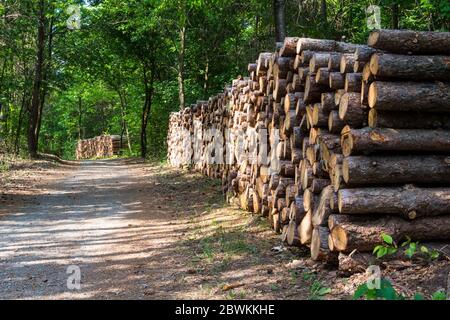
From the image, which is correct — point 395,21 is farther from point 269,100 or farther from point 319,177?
Answer: point 319,177

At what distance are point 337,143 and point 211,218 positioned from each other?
410 cm

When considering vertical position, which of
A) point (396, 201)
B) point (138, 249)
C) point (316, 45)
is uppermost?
point (316, 45)

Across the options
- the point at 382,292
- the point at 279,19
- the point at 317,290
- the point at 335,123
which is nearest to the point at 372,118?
the point at 335,123

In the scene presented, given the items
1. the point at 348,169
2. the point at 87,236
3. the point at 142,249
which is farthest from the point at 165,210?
the point at 348,169

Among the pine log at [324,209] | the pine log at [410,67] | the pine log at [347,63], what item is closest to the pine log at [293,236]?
the pine log at [324,209]

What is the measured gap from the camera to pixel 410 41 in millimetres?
4961

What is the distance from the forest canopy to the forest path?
634cm

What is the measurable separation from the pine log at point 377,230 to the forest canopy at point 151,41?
6.97 metres

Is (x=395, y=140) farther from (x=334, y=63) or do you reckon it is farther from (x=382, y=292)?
(x=382, y=292)

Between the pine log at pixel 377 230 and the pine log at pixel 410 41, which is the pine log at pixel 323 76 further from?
the pine log at pixel 377 230

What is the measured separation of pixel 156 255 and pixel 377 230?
3.03m

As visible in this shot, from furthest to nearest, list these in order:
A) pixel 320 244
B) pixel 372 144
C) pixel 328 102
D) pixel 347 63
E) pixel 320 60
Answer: pixel 320 60
pixel 328 102
pixel 347 63
pixel 320 244
pixel 372 144

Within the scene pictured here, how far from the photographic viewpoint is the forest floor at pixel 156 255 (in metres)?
4.84

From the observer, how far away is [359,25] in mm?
17031
